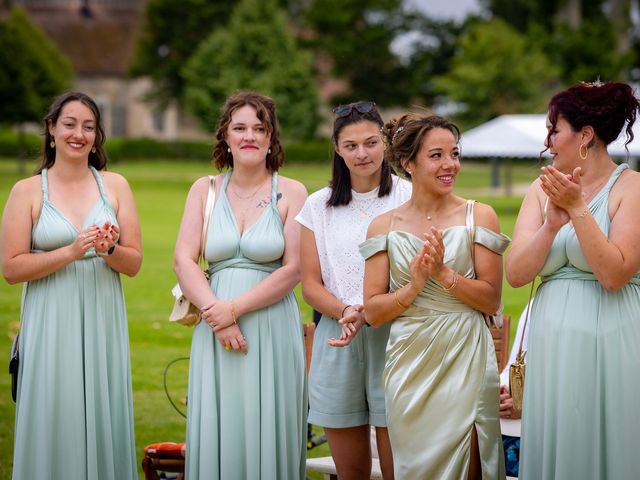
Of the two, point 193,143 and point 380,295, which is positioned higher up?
point 193,143

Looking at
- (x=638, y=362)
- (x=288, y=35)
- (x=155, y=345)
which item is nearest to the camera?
(x=638, y=362)

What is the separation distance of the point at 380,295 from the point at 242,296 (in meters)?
0.96

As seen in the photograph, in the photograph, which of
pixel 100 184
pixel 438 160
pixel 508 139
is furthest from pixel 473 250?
pixel 508 139

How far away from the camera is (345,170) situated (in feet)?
18.9

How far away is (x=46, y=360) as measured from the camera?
5.91 m

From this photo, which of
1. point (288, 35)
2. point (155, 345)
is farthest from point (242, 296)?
point (288, 35)

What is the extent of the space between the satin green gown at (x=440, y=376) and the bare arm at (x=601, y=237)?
18.0 inches

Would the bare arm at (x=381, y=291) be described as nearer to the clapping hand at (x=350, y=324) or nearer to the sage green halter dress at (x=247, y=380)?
the clapping hand at (x=350, y=324)

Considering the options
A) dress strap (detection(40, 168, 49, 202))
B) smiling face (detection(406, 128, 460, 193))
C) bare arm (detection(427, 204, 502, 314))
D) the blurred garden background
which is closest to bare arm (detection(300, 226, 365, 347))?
bare arm (detection(427, 204, 502, 314))

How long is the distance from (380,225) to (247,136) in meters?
1.10

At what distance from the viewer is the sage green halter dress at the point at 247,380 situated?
222 inches

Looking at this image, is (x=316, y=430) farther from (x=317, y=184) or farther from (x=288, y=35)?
(x=288, y=35)

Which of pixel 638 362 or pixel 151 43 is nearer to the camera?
pixel 638 362

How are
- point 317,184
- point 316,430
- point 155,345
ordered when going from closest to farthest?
1. point 316,430
2. point 155,345
3. point 317,184
